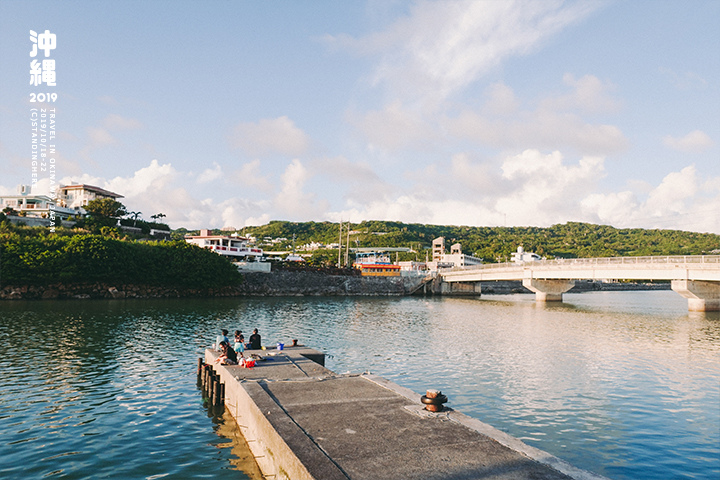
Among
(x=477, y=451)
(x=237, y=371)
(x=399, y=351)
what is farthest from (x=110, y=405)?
(x=399, y=351)

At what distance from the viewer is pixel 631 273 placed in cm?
6166

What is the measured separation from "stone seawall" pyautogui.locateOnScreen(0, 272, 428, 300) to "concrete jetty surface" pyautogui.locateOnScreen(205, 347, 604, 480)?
65718 mm

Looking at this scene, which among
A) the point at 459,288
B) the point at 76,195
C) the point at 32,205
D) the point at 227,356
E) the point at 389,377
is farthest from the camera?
the point at 76,195

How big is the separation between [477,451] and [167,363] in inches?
859

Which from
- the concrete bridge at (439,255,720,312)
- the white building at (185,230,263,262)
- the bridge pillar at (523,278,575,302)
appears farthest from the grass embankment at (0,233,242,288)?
the bridge pillar at (523,278,575,302)

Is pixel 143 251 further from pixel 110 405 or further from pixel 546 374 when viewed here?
pixel 546 374

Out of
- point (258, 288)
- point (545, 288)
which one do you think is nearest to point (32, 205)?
point (258, 288)

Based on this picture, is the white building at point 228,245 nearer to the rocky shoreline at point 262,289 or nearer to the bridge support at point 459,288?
the rocky shoreline at point 262,289

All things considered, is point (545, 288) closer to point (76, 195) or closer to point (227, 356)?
point (227, 356)

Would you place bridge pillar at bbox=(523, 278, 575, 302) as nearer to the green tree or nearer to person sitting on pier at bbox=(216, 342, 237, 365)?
person sitting on pier at bbox=(216, 342, 237, 365)

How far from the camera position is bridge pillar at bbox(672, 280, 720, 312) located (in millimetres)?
59688

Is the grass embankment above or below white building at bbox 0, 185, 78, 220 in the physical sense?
below

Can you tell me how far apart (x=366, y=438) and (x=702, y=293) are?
67489 mm

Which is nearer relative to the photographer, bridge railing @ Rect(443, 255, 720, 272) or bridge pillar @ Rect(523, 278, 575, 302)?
bridge railing @ Rect(443, 255, 720, 272)
